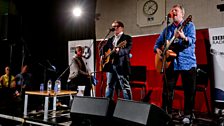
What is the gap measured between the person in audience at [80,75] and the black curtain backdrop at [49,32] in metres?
0.71

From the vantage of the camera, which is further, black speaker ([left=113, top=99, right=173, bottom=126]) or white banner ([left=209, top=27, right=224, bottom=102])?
white banner ([left=209, top=27, right=224, bottom=102])

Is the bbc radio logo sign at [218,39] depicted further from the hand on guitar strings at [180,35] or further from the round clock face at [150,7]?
the round clock face at [150,7]

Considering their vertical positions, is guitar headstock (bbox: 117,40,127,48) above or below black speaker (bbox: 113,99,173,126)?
above

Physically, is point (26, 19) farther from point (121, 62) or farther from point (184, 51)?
point (184, 51)

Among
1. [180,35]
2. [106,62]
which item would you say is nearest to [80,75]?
[106,62]

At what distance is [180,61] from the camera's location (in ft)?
9.25

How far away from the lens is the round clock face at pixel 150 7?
4.53 m

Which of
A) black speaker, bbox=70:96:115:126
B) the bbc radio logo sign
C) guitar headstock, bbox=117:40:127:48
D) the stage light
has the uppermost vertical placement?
the stage light

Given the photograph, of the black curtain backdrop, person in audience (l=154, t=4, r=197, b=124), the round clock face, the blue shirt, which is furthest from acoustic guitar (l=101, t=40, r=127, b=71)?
the black curtain backdrop

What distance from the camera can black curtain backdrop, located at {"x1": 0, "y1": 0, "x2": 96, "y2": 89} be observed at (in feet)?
17.2

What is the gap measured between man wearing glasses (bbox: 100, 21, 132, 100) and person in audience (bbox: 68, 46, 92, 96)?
95 centimetres

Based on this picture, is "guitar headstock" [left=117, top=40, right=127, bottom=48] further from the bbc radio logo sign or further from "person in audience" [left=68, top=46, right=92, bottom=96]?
the bbc radio logo sign

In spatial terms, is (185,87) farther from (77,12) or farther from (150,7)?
(77,12)

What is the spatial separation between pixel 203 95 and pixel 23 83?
3502mm
